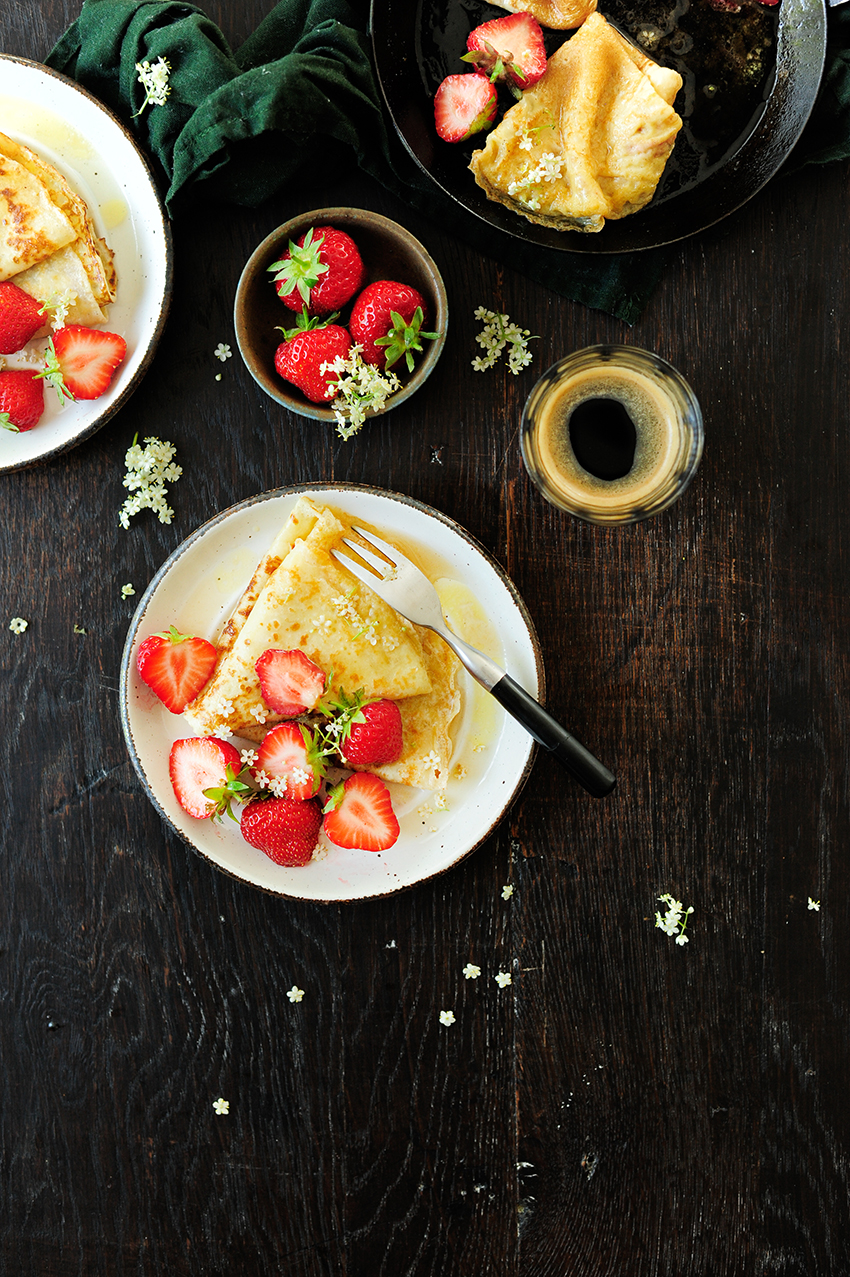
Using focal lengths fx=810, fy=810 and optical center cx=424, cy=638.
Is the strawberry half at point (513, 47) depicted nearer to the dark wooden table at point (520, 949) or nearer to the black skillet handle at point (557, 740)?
the dark wooden table at point (520, 949)

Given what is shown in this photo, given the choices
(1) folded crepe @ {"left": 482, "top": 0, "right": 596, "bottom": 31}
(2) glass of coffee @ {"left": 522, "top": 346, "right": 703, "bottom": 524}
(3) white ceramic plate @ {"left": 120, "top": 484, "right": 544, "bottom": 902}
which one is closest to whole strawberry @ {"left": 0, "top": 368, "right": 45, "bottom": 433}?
(3) white ceramic plate @ {"left": 120, "top": 484, "right": 544, "bottom": 902}

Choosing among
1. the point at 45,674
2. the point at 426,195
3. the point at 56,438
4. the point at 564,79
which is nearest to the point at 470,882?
the point at 45,674

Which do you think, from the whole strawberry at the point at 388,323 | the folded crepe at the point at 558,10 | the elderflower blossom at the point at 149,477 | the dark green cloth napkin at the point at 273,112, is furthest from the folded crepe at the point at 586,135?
the elderflower blossom at the point at 149,477

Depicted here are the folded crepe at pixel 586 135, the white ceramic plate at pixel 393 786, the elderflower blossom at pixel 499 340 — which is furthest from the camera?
the elderflower blossom at pixel 499 340

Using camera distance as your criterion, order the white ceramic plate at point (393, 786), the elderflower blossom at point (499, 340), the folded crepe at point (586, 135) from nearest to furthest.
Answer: the folded crepe at point (586, 135) < the white ceramic plate at point (393, 786) < the elderflower blossom at point (499, 340)

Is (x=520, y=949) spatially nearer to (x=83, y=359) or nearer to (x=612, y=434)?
(x=612, y=434)

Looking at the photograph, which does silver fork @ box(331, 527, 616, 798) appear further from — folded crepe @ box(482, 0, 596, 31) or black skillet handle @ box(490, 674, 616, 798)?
folded crepe @ box(482, 0, 596, 31)

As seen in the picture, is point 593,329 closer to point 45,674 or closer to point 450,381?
point 450,381
